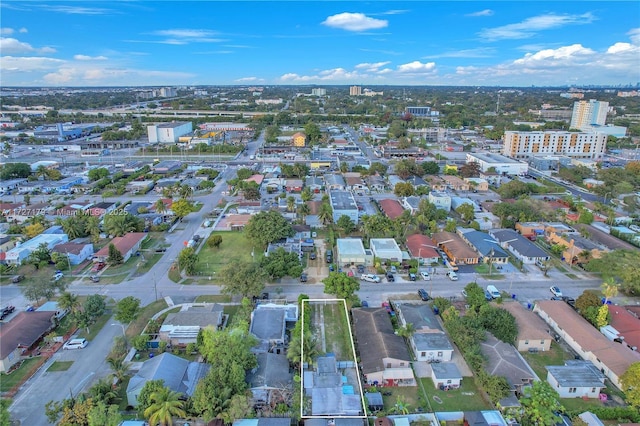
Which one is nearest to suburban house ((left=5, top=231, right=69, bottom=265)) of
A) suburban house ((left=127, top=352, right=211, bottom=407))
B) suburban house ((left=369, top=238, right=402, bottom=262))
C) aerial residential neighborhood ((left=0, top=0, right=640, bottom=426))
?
aerial residential neighborhood ((left=0, top=0, right=640, bottom=426))

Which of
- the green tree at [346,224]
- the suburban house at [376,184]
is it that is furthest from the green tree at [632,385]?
the suburban house at [376,184]

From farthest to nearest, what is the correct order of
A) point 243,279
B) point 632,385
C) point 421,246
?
point 421,246, point 243,279, point 632,385

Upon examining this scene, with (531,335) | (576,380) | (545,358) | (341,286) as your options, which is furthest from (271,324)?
(576,380)

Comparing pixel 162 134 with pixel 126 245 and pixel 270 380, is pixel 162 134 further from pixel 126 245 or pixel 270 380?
pixel 270 380

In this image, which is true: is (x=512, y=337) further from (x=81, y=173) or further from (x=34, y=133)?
(x=34, y=133)

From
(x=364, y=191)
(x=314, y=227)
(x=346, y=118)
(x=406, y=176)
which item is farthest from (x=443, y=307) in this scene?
(x=346, y=118)

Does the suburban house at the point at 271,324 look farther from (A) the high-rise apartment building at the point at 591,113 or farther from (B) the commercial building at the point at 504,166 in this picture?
(A) the high-rise apartment building at the point at 591,113

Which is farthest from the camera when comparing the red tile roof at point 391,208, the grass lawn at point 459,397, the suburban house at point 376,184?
the suburban house at point 376,184
